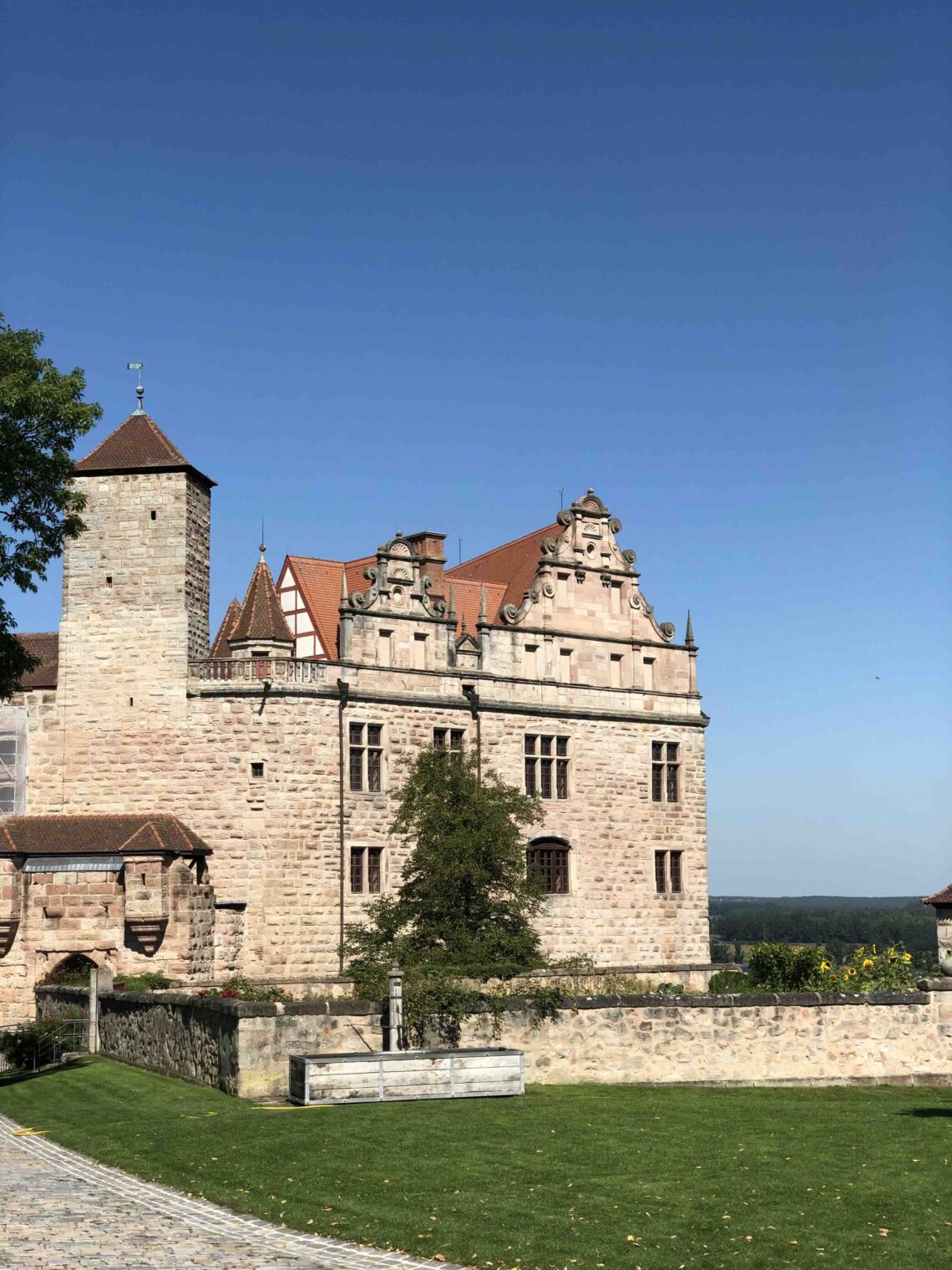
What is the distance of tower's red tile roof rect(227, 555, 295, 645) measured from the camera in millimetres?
43219

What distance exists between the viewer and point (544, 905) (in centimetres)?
4647

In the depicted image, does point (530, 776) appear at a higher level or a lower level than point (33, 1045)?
higher

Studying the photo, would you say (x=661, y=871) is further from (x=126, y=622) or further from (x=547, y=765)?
(x=126, y=622)

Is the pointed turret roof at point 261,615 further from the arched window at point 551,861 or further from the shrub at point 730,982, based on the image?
the shrub at point 730,982

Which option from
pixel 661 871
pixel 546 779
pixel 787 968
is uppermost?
pixel 546 779

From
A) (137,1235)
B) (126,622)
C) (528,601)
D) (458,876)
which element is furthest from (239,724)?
(137,1235)

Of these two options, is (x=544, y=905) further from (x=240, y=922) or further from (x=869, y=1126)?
(x=869, y=1126)

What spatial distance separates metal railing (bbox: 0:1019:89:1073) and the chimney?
1971cm

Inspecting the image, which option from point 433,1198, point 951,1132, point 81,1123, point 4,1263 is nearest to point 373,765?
point 81,1123

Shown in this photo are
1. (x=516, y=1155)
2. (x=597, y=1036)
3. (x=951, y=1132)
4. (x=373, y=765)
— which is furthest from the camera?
(x=373, y=765)

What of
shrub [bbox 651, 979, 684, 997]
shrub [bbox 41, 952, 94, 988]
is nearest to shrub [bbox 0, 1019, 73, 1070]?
shrub [bbox 41, 952, 94, 988]

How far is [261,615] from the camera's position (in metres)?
43.6

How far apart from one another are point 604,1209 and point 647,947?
33348mm

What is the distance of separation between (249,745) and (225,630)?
629 cm
